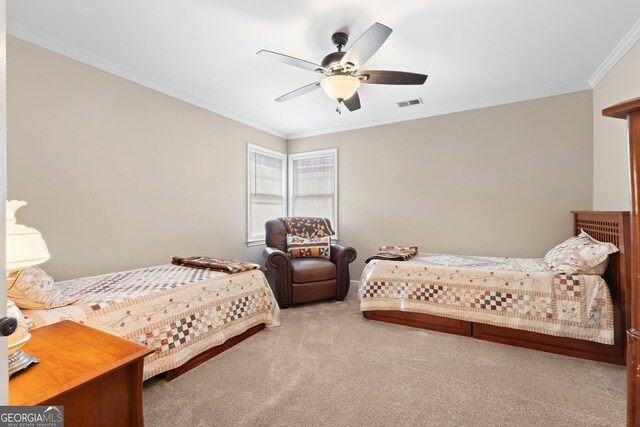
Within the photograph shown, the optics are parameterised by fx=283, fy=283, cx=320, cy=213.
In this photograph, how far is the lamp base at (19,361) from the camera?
2.96ft

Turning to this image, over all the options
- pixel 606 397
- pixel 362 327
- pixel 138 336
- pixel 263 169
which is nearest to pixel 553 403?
pixel 606 397

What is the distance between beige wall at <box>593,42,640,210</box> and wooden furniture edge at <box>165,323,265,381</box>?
128 inches

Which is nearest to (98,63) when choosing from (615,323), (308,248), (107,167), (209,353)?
(107,167)

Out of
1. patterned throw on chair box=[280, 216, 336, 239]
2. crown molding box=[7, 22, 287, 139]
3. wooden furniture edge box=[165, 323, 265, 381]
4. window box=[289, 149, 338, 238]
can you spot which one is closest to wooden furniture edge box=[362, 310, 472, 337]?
wooden furniture edge box=[165, 323, 265, 381]

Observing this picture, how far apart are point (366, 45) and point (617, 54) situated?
2.28 meters

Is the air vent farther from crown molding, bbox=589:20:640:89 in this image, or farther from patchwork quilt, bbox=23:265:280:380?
patchwork quilt, bbox=23:265:280:380

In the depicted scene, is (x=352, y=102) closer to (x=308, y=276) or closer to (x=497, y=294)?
(x=308, y=276)

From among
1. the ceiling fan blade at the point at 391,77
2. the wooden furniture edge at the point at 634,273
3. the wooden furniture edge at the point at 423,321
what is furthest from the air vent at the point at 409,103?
the wooden furniture edge at the point at 634,273

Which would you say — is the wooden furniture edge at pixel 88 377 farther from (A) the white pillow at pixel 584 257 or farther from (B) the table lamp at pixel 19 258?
(A) the white pillow at pixel 584 257

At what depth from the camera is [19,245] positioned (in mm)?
1040

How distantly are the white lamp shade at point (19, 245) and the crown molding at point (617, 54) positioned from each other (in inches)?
151

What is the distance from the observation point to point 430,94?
10.8 ft

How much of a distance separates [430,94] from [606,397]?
299cm

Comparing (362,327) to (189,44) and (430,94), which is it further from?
(189,44)
